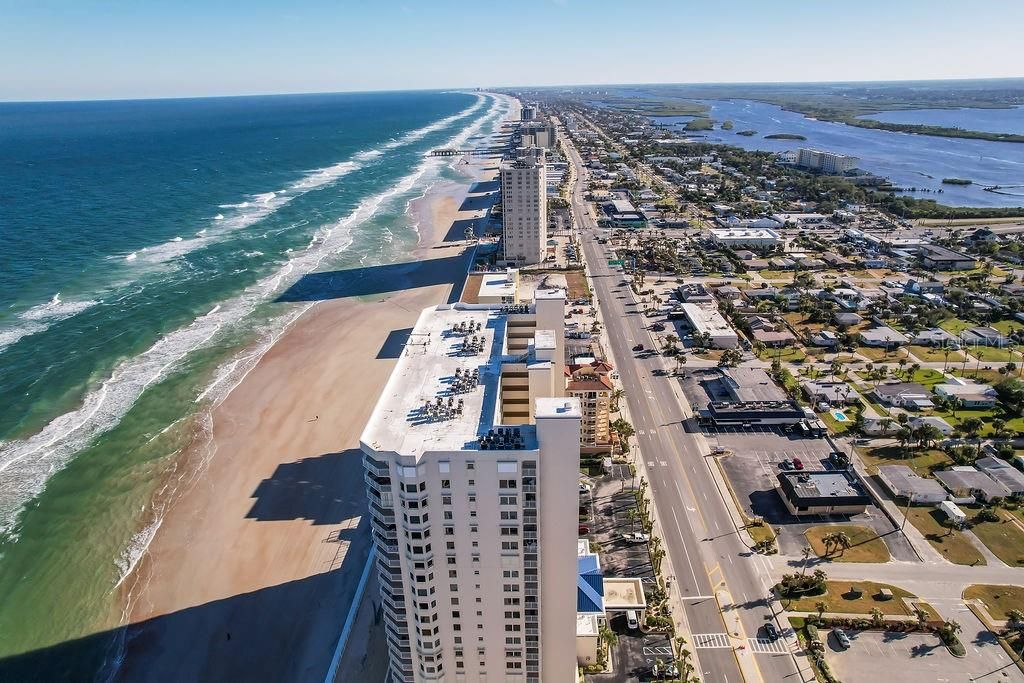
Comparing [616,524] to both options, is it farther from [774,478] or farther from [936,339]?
[936,339]

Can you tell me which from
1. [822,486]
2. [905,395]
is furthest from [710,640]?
[905,395]

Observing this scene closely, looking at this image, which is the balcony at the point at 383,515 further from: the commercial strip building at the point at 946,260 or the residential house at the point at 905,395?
the commercial strip building at the point at 946,260

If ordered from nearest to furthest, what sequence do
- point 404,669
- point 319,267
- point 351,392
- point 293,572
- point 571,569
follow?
point 571,569 < point 404,669 < point 293,572 < point 351,392 < point 319,267

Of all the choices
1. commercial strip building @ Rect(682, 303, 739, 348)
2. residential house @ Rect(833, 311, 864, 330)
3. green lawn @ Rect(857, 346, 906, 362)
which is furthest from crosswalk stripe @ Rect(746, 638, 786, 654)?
residential house @ Rect(833, 311, 864, 330)

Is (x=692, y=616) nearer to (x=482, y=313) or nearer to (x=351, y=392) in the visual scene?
(x=482, y=313)

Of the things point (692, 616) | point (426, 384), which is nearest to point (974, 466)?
point (692, 616)

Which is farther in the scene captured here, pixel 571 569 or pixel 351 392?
pixel 351 392
